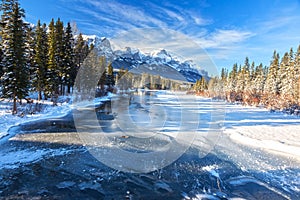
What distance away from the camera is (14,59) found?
46.3ft

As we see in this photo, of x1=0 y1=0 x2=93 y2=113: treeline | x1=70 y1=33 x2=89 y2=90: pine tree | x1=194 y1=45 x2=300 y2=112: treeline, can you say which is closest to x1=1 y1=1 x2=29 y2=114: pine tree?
x1=0 y1=0 x2=93 y2=113: treeline

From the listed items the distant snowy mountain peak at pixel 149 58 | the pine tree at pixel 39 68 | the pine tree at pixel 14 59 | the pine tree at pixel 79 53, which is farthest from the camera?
the pine tree at pixel 79 53

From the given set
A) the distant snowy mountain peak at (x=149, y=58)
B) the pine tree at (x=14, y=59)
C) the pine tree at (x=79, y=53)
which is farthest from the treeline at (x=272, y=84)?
the pine tree at (x=79, y=53)

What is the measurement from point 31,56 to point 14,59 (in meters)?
10.1

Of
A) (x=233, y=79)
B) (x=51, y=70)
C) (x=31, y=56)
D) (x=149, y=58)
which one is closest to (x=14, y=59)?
(x=51, y=70)

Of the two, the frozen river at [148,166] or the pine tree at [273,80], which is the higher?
the pine tree at [273,80]

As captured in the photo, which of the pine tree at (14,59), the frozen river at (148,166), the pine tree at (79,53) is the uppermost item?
the pine tree at (79,53)

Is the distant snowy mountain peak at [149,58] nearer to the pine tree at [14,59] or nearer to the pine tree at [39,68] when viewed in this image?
the pine tree at [14,59]

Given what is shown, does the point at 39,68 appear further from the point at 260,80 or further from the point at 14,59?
the point at 260,80

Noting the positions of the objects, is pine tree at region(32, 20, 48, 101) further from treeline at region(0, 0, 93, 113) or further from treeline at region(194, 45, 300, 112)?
treeline at region(194, 45, 300, 112)

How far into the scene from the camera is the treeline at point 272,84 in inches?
892

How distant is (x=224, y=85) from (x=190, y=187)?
60861 mm

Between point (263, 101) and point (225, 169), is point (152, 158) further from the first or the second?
point (263, 101)

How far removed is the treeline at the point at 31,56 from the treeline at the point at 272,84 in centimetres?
2517
